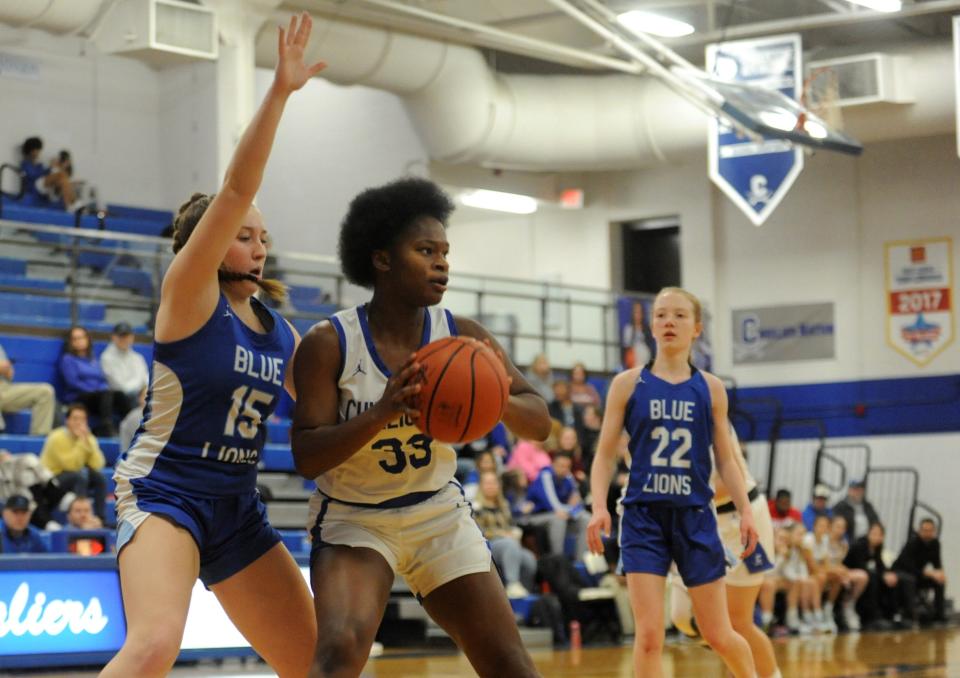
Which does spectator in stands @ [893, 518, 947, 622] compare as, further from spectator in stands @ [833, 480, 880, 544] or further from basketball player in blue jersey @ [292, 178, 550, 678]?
basketball player in blue jersey @ [292, 178, 550, 678]

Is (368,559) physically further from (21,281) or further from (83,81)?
(83,81)

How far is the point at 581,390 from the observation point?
17.2 meters

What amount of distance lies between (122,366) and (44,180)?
208 inches

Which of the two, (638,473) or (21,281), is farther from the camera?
(21,281)

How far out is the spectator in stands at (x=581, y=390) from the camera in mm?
17062

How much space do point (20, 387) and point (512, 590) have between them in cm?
433

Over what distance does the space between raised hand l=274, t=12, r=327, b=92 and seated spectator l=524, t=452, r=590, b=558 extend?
396 inches

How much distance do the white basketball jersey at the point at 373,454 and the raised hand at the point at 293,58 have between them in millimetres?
732

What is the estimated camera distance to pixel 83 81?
63.3 ft

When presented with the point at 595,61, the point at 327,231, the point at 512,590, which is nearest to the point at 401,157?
the point at 327,231

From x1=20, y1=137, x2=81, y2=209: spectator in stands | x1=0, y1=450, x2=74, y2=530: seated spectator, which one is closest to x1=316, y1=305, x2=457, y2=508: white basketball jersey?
x1=0, y1=450, x2=74, y2=530: seated spectator

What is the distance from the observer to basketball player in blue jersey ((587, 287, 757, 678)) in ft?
20.5

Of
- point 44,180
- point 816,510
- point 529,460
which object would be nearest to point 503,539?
point 529,460

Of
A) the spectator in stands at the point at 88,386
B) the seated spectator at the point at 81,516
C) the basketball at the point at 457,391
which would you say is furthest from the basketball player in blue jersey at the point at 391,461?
the spectator in stands at the point at 88,386
